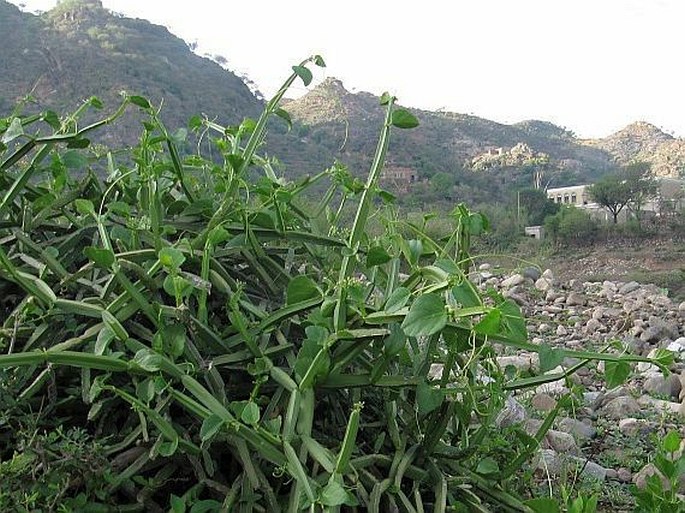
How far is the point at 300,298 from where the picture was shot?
1.30 ft

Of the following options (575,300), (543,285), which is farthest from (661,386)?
(543,285)

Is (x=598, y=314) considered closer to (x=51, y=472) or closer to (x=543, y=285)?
(x=543, y=285)

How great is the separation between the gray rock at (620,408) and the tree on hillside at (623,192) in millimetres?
10326

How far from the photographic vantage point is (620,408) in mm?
1947

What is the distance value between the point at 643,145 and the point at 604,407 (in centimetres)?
2297

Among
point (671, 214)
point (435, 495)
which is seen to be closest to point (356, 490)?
point (435, 495)

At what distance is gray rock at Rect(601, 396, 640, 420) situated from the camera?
6.24 ft

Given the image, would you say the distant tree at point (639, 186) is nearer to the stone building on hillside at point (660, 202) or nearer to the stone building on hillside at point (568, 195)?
the stone building on hillside at point (660, 202)

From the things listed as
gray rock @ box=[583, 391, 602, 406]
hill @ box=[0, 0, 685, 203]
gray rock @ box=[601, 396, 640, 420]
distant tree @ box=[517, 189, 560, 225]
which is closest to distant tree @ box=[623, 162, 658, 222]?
distant tree @ box=[517, 189, 560, 225]

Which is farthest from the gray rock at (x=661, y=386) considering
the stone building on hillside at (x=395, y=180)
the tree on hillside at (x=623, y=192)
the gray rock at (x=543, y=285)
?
the tree on hillside at (x=623, y=192)

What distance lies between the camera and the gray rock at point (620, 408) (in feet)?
6.24

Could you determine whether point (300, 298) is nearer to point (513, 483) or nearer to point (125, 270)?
point (125, 270)

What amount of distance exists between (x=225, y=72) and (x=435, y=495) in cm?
1874

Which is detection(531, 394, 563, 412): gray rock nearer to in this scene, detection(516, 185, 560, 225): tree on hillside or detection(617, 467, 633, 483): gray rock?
detection(617, 467, 633, 483): gray rock
